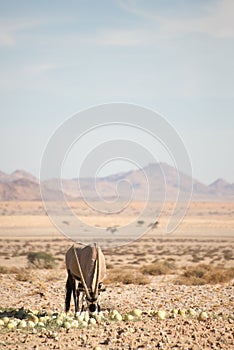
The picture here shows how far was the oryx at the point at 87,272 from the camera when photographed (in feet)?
37.0

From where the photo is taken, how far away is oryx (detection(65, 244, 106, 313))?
11.3 meters

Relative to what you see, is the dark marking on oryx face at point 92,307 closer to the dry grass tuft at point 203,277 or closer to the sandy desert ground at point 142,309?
the sandy desert ground at point 142,309

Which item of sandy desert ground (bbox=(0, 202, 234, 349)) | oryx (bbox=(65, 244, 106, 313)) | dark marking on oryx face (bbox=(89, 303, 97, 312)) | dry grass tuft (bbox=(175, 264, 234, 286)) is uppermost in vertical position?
oryx (bbox=(65, 244, 106, 313))

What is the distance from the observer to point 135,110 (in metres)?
25.2

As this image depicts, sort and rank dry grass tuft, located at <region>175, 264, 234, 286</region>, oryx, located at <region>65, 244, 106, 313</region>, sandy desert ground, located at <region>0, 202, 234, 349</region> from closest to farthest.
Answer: sandy desert ground, located at <region>0, 202, 234, 349</region> < oryx, located at <region>65, 244, 106, 313</region> < dry grass tuft, located at <region>175, 264, 234, 286</region>

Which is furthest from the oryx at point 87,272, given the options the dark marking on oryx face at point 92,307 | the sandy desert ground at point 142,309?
the sandy desert ground at point 142,309

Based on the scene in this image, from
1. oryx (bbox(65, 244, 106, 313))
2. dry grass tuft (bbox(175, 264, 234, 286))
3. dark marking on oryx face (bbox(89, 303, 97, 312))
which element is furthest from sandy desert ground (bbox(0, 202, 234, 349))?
oryx (bbox(65, 244, 106, 313))

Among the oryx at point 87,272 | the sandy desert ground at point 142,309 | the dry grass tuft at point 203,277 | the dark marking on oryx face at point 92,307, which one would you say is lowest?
the dry grass tuft at point 203,277

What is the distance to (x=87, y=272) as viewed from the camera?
38.7 feet

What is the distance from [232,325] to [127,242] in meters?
55.8

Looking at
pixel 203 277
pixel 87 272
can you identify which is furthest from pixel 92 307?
pixel 203 277

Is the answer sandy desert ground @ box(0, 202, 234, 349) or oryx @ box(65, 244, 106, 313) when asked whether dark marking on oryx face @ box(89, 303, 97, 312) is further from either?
sandy desert ground @ box(0, 202, 234, 349)

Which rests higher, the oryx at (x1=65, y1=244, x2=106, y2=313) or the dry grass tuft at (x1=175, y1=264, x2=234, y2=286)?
the oryx at (x1=65, y1=244, x2=106, y2=313)

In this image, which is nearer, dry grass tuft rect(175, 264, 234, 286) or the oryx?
the oryx
